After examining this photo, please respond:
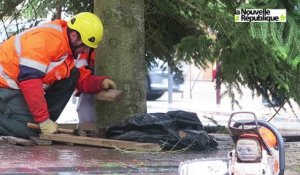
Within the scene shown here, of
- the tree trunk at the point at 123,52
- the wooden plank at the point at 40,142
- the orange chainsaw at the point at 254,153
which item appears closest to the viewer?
the orange chainsaw at the point at 254,153

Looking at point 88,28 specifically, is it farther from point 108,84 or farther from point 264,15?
point 264,15

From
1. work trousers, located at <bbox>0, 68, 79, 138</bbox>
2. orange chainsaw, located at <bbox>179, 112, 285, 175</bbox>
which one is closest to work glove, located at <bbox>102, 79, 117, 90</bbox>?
work trousers, located at <bbox>0, 68, 79, 138</bbox>

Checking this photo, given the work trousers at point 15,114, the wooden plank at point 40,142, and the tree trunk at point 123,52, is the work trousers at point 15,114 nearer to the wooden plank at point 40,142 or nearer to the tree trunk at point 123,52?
the wooden plank at point 40,142

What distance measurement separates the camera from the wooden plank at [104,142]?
5.38 meters

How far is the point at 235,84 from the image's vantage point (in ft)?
25.4

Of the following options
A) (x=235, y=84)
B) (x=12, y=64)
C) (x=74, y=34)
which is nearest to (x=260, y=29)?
(x=74, y=34)

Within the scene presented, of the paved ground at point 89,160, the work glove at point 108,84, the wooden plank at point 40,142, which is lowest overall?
the paved ground at point 89,160

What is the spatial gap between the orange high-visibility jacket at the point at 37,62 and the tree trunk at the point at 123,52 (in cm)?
26

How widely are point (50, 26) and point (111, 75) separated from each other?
804mm

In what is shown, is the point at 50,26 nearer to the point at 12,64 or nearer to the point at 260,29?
the point at 12,64

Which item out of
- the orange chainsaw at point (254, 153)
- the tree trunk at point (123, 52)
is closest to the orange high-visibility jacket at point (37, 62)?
the tree trunk at point (123, 52)

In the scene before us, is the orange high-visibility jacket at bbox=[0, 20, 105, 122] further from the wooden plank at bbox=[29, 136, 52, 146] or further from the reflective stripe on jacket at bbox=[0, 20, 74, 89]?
the wooden plank at bbox=[29, 136, 52, 146]

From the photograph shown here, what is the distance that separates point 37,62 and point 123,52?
0.98m

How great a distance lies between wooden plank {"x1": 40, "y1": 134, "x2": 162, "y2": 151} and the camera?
5.38 metres
